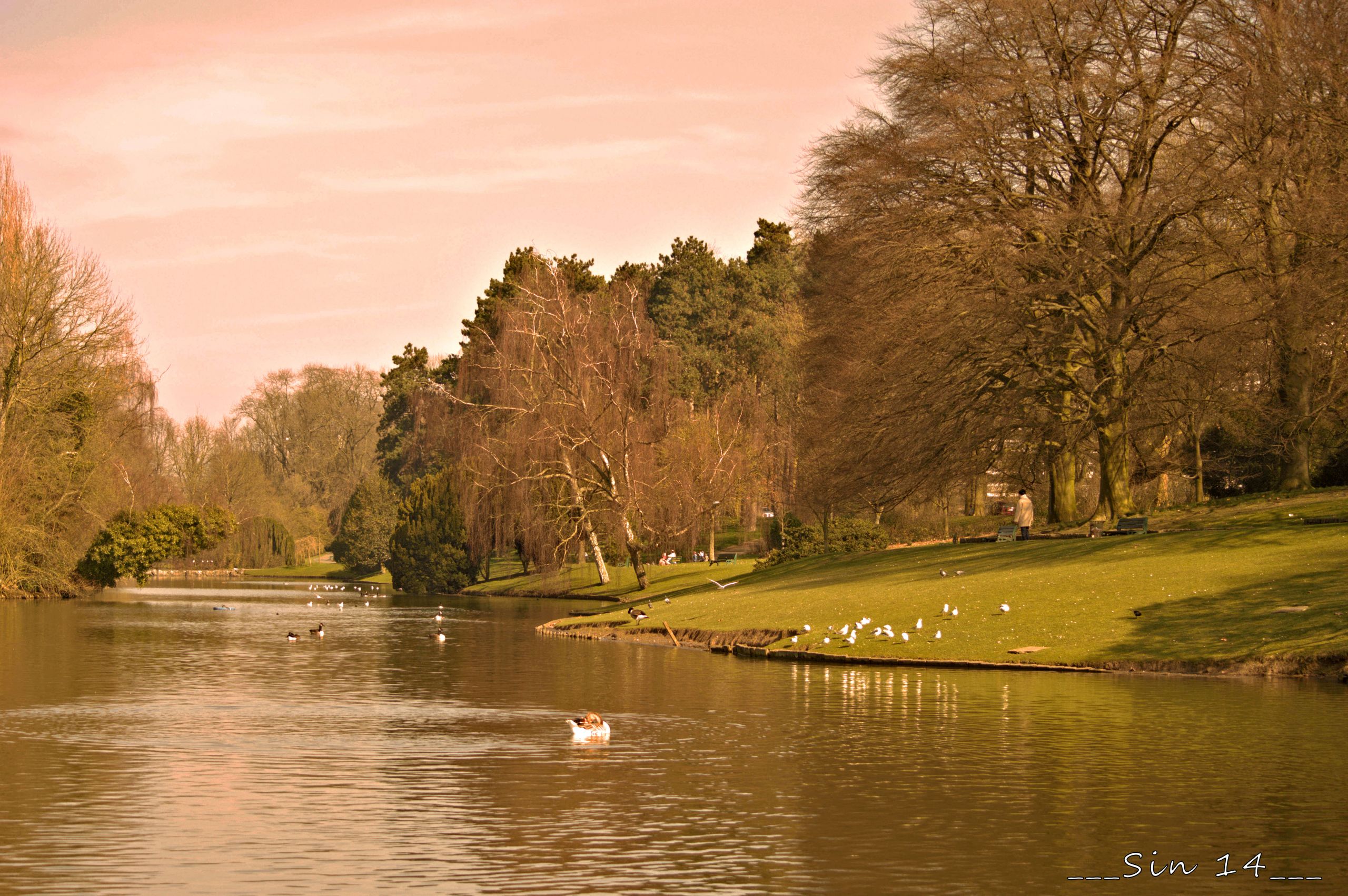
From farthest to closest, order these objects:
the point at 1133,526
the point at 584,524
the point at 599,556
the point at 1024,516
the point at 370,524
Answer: the point at 370,524, the point at 599,556, the point at 584,524, the point at 1024,516, the point at 1133,526

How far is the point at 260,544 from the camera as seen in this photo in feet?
412

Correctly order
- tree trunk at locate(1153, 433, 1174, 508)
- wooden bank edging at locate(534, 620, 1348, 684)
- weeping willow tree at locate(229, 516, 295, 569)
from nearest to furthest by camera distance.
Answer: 1. wooden bank edging at locate(534, 620, 1348, 684)
2. tree trunk at locate(1153, 433, 1174, 508)
3. weeping willow tree at locate(229, 516, 295, 569)

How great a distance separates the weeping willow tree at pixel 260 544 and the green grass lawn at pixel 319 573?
0.73 metres

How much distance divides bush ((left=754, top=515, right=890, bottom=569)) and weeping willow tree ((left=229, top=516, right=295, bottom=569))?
230 ft

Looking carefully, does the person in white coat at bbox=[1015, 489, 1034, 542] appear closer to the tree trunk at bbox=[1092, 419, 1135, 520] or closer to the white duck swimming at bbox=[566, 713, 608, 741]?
the tree trunk at bbox=[1092, 419, 1135, 520]

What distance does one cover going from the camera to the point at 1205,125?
4641cm

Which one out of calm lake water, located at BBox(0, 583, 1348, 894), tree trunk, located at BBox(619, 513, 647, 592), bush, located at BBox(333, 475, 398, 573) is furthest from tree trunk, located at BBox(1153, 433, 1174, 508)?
bush, located at BBox(333, 475, 398, 573)

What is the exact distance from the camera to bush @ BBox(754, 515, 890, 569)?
6488 centimetres

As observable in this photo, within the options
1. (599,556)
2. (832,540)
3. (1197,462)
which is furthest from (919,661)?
(599,556)

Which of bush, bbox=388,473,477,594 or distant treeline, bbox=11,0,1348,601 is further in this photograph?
bush, bbox=388,473,477,594

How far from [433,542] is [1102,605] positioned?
2449 inches

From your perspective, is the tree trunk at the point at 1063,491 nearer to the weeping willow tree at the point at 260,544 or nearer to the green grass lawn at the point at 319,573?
the green grass lawn at the point at 319,573

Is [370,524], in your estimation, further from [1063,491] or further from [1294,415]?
[1294,415]

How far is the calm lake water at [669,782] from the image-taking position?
1400 cm
